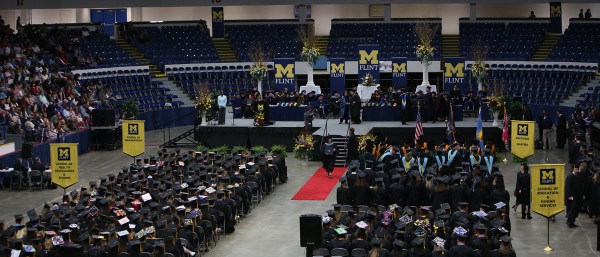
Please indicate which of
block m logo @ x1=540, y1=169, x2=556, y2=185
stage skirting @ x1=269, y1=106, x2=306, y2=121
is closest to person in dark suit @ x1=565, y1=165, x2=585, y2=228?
block m logo @ x1=540, y1=169, x2=556, y2=185

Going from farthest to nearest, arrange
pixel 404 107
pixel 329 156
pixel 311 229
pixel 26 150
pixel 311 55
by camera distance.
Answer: pixel 311 55 → pixel 404 107 → pixel 329 156 → pixel 26 150 → pixel 311 229

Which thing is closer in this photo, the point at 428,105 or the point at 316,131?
the point at 316,131

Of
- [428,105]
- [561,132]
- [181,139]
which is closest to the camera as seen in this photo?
[561,132]

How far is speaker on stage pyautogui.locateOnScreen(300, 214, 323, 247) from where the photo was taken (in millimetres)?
19469

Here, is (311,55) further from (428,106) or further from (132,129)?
(132,129)

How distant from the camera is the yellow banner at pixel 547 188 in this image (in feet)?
73.7

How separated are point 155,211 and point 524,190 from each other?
31.0 feet

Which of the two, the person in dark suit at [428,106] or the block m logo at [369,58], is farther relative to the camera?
the block m logo at [369,58]

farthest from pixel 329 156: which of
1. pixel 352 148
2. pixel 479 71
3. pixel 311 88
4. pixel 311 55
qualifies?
pixel 479 71

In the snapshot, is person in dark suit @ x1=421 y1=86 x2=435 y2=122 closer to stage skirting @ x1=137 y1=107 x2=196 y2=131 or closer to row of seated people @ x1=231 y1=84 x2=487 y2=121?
row of seated people @ x1=231 y1=84 x2=487 y2=121

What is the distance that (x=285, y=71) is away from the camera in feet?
151

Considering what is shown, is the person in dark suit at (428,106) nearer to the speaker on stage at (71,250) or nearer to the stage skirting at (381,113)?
the stage skirting at (381,113)

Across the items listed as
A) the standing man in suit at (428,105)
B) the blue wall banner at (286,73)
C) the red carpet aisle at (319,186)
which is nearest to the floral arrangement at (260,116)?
the red carpet aisle at (319,186)

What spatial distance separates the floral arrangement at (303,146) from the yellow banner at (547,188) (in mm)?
13634
